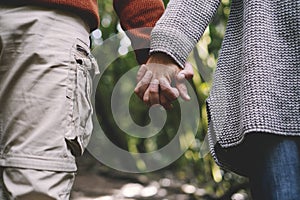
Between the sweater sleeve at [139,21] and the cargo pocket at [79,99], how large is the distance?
256 mm

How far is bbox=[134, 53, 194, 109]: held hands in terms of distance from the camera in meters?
1.34

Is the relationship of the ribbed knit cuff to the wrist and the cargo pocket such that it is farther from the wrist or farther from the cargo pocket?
the cargo pocket

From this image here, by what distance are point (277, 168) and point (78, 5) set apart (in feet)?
1.80

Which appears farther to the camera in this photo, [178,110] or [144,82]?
[178,110]

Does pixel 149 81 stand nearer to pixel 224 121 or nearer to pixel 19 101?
pixel 224 121

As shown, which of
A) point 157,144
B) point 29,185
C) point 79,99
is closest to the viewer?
point 29,185

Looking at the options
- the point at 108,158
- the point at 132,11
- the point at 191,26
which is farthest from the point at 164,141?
the point at 191,26

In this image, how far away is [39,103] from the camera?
123 centimetres

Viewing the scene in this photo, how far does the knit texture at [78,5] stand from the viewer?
129cm

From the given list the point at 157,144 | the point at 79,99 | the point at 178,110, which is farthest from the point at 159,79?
the point at 157,144

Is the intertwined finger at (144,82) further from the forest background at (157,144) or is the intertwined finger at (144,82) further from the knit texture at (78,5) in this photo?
the forest background at (157,144)

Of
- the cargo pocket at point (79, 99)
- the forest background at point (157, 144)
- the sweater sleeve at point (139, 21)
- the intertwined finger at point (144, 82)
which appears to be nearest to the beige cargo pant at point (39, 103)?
the cargo pocket at point (79, 99)

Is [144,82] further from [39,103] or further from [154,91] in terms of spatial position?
[39,103]

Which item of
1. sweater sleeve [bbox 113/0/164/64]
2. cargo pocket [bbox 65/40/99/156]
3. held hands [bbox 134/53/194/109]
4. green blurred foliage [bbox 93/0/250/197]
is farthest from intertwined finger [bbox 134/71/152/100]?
green blurred foliage [bbox 93/0/250/197]
